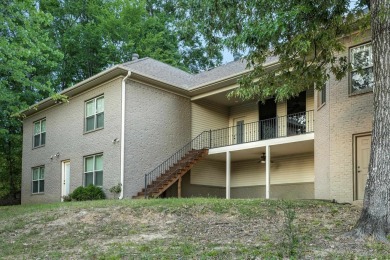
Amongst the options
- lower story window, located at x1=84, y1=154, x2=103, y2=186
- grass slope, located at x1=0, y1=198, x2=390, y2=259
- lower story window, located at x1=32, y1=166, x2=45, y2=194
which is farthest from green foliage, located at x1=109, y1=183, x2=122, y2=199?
lower story window, located at x1=32, y1=166, x2=45, y2=194

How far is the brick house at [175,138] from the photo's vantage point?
16.2m

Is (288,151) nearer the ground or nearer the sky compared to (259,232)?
nearer the sky

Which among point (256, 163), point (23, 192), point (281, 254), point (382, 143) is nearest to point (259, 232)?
point (281, 254)

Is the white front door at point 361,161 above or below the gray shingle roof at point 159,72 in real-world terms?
below

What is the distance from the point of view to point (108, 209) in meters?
10.6

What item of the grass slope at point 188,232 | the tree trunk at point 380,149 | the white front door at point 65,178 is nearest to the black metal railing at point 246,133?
the white front door at point 65,178

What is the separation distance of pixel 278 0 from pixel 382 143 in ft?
12.4

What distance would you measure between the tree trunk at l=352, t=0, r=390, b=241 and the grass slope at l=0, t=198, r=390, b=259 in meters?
0.38

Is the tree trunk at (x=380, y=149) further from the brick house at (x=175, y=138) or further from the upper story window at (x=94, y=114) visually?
the upper story window at (x=94, y=114)

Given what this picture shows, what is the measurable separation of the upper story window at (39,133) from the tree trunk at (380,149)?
1777 centimetres

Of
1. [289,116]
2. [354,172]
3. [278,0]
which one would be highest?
[278,0]

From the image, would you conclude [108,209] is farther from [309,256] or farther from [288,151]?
[288,151]

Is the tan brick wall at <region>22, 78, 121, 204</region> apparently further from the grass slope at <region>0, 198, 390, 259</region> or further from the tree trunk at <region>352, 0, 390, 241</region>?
the tree trunk at <region>352, 0, 390, 241</region>

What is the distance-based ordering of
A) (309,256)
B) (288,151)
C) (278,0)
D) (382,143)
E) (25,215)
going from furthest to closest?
(288,151) → (25,215) → (278,0) → (382,143) → (309,256)
